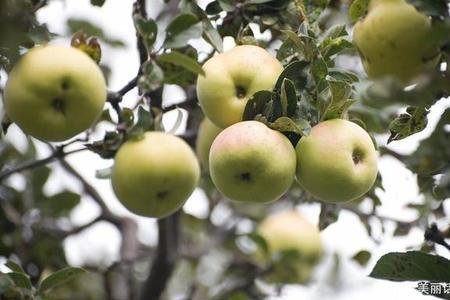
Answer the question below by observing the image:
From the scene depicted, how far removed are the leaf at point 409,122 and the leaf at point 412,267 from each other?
0.64 ft

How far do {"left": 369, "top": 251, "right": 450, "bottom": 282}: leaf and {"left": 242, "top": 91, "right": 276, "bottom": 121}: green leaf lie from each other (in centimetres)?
31

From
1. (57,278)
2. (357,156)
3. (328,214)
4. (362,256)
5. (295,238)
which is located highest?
(357,156)

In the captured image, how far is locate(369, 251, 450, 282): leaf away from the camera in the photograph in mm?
1330

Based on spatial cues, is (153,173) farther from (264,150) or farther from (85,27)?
(85,27)

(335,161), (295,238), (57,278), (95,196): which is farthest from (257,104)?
(295,238)

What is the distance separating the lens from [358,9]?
132 centimetres

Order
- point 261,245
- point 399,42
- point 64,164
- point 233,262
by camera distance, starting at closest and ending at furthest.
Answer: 1. point 399,42
2. point 64,164
3. point 261,245
4. point 233,262

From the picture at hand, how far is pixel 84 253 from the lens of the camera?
101 inches

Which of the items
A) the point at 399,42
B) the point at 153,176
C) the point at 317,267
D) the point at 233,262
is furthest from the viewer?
the point at 317,267

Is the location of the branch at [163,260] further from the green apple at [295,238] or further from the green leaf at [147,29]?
the green leaf at [147,29]

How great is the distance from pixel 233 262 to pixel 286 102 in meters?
1.52

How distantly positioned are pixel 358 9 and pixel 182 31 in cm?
28

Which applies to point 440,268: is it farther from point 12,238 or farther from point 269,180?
point 12,238

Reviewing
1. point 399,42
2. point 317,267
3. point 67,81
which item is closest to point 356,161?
point 399,42
